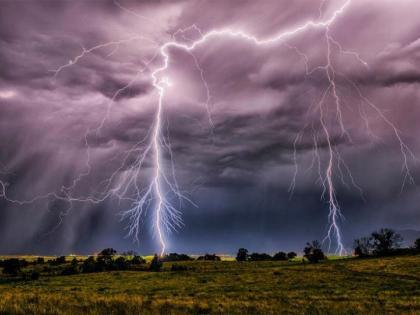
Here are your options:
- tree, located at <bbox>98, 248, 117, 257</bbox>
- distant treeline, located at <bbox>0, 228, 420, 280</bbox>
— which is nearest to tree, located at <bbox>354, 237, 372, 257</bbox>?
distant treeline, located at <bbox>0, 228, 420, 280</bbox>

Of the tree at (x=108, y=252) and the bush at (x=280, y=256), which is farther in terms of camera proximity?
the tree at (x=108, y=252)

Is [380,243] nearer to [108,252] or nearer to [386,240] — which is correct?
[386,240]

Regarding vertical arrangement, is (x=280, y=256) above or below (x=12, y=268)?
above

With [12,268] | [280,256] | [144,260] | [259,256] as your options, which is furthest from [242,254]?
[12,268]

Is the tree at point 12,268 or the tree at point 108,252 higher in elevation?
the tree at point 108,252

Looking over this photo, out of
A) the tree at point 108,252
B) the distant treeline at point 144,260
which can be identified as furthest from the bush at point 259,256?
the tree at point 108,252

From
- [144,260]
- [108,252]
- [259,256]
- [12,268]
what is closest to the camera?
[12,268]

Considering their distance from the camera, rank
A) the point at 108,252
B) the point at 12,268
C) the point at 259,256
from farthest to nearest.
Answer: the point at 108,252 < the point at 259,256 < the point at 12,268

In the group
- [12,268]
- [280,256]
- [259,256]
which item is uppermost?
[259,256]

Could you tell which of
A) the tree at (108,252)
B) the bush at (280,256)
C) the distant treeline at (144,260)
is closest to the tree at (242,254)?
the distant treeline at (144,260)

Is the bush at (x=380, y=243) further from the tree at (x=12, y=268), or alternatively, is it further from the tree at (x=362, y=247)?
the tree at (x=12, y=268)

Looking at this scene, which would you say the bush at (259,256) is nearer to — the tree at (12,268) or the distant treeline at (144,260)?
the distant treeline at (144,260)

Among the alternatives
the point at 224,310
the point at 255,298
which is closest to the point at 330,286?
the point at 255,298

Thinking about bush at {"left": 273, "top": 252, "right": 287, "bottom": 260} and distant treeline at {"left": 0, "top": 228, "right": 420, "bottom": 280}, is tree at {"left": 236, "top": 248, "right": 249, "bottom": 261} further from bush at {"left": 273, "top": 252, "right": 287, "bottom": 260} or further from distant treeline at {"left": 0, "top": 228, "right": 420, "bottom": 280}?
bush at {"left": 273, "top": 252, "right": 287, "bottom": 260}
